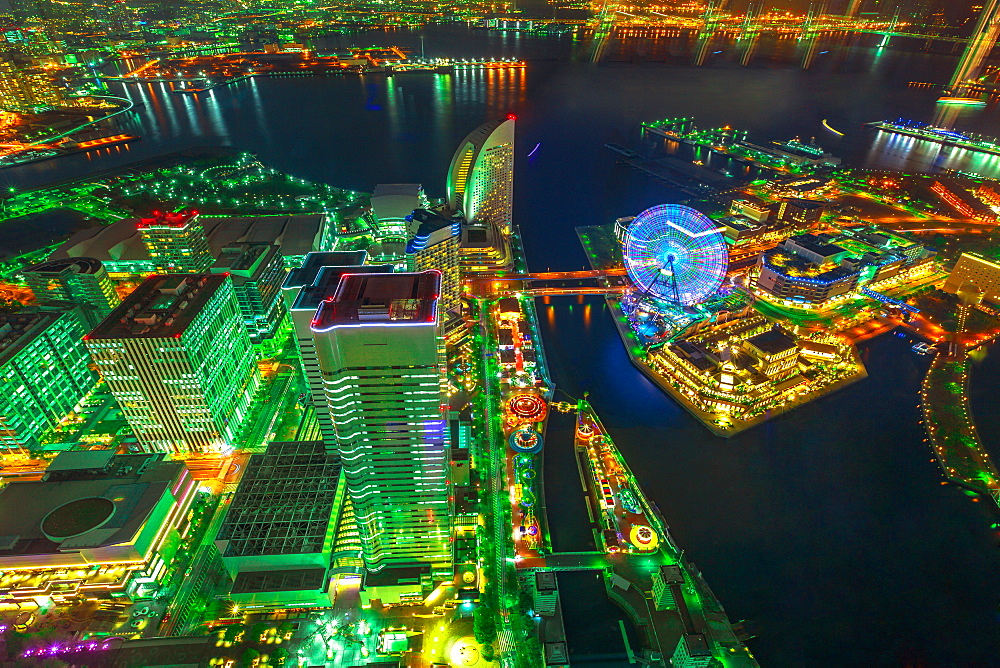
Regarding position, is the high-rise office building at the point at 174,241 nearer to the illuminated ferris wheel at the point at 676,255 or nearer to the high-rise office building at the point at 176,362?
the high-rise office building at the point at 176,362

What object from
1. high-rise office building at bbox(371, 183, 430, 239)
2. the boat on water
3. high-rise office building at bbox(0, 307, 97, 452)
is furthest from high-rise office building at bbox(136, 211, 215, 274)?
the boat on water

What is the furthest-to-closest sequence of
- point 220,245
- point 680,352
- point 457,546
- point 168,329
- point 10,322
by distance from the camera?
point 220,245 → point 680,352 → point 10,322 → point 168,329 → point 457,546

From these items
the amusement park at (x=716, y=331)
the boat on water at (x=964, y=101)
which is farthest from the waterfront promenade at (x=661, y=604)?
the boat on water at (x=964, y=101)

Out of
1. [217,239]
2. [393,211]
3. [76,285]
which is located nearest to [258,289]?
[76,285]

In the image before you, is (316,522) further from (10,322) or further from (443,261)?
(10,322)

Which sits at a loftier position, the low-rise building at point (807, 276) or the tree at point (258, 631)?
the low-rise building at point (807, 276)

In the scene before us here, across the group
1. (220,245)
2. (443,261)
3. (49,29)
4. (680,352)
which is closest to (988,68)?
(680,352)
